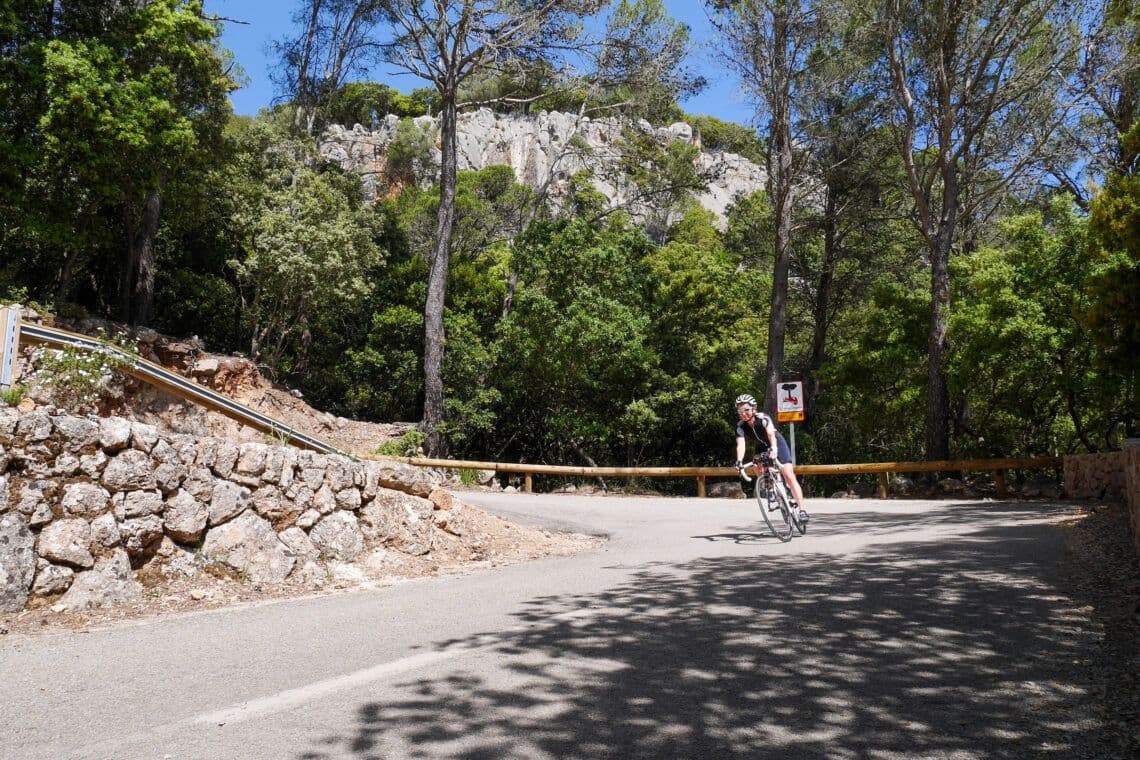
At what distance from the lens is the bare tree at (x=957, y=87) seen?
20.1 m

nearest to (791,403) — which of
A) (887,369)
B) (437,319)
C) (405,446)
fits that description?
(887,369)

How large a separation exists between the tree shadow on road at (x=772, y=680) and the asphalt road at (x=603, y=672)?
2cm

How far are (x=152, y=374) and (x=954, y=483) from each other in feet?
55.2

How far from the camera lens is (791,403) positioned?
660 inches

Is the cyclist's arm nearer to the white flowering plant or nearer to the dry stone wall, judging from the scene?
the dry stone wall

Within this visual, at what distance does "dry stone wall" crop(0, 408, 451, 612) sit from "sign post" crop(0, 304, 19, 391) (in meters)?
1.01

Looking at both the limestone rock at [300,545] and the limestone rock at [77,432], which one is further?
the limestone rock at [300,545]

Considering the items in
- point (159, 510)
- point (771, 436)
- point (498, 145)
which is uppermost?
point (498, 145)

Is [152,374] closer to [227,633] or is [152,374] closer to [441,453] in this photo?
[227,633]

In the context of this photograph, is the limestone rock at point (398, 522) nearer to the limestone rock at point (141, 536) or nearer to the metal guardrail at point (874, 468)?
the limestone rock at point (141, 536)

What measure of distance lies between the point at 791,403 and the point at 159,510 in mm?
12886

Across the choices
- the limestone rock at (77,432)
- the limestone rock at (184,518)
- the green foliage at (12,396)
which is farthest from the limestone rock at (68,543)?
the green foliage at (12,396)

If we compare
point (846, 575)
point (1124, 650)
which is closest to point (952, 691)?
point (1124, 650)

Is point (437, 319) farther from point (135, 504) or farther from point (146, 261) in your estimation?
point (135, 504)
